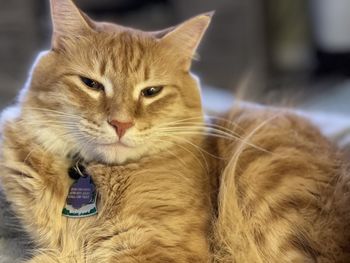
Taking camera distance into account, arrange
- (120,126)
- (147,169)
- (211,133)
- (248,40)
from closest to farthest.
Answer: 1. (120,126)
2. (147,169)
3. (211,133)
4. (248,40)

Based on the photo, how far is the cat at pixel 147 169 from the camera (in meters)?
1.38

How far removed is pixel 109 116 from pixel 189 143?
271mm

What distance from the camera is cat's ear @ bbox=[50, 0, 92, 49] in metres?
1.48

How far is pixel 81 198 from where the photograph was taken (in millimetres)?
1449

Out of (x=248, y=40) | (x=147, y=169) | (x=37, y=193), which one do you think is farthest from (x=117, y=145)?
(x=248, y=40)

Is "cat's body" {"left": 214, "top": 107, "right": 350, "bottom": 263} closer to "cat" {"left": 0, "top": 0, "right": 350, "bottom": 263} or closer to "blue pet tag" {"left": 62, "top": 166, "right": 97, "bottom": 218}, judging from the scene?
"cat" {"left": 0, "top": 0, "right": 350, "bottom": 263}

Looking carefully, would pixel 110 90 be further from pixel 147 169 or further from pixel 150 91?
pixel 147 169

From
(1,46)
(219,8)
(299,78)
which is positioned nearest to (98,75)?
(1,46)

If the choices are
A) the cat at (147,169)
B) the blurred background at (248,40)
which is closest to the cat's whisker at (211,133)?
the cat at (147,169)

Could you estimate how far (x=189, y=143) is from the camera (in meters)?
1.54

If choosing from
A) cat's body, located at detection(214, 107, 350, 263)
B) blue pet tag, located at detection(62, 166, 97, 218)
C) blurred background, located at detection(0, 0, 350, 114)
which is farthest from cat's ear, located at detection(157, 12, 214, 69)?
blurred background, located at detection(0, 0, 350, 114)

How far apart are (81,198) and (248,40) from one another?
2598mm

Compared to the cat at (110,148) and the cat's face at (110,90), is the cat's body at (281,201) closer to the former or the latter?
the cat at (110,148)

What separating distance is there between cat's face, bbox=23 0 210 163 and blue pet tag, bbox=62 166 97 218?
6 centimetres
